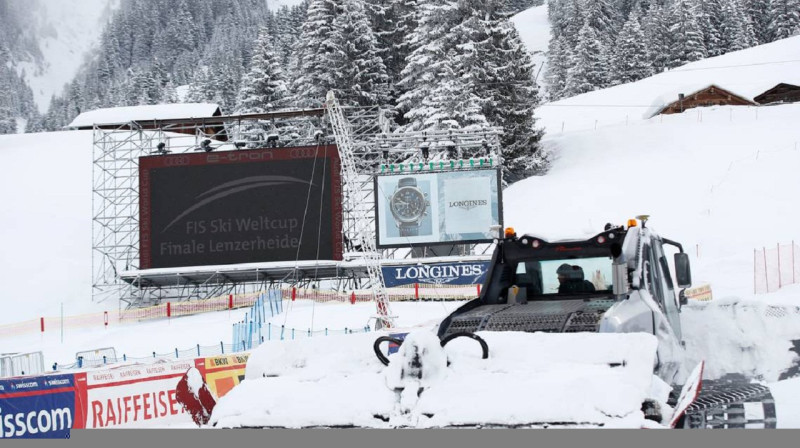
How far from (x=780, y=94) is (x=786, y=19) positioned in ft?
129

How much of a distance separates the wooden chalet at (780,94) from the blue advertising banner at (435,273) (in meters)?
49.3

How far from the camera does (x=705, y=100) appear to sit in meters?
81.4

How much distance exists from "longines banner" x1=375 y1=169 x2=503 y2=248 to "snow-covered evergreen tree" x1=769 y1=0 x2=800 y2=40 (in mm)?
86205

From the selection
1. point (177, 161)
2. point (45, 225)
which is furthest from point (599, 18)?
point (177, 161)

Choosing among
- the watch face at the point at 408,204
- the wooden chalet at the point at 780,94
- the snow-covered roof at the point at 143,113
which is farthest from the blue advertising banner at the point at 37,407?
the wooden chalet at the point at 780,94

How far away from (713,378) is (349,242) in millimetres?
34966

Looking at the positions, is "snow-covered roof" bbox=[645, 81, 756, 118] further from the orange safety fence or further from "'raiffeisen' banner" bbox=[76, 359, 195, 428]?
"'raiffeisen' banner" bbox=[76, 359, 195, 428]

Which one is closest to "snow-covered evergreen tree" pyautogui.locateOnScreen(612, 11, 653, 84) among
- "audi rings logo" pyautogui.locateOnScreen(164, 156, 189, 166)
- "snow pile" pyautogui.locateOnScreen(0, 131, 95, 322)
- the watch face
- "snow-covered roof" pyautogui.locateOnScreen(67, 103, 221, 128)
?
"snow-covered roof" pyautogui.locateOnScreen(67, 103, 221, 128)

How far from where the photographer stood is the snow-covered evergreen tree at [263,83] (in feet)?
247

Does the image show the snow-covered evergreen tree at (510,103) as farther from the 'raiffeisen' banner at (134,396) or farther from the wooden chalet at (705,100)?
the 'raiffeisen' banner at (134,396)

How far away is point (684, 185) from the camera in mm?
52562

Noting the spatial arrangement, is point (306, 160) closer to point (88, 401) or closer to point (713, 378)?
point (88, 401)

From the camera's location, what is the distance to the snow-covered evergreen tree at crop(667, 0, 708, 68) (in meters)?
108

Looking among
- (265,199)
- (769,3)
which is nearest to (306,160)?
(265,199)
